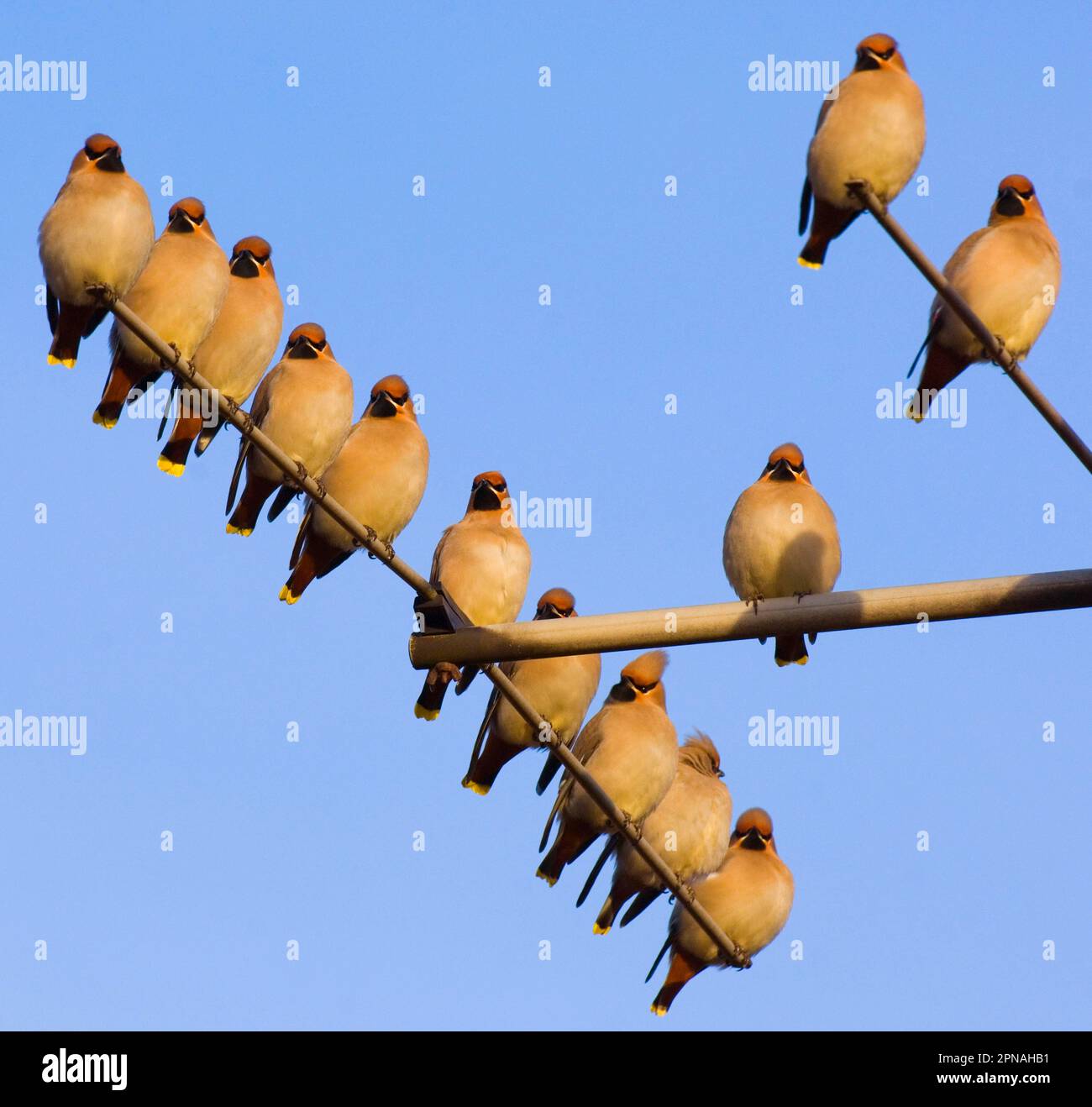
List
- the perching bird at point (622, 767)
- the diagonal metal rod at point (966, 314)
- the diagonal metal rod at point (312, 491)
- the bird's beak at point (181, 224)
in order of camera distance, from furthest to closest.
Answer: the bird's beak at point (181, 224) < the perching bird at point (622, 767) < the diagonal metal rod at point (312, 491) < the diagonal metal rod at point (966, 314)

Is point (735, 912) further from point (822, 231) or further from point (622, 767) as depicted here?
point (822, 231)

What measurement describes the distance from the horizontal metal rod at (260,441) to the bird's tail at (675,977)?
14.8 ft

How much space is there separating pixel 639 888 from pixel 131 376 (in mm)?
3564

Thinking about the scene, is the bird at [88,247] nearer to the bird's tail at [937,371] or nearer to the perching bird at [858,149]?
the perching bird at [858,149]

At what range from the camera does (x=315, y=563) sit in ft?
32.2

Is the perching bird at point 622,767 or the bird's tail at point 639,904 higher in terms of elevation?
→ the perching bird at point 622,767

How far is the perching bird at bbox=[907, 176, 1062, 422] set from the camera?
9492 millimetres

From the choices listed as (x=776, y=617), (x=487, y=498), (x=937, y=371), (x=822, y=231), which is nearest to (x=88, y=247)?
(x=487, y=498)

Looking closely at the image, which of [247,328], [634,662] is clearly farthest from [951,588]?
[247,328]

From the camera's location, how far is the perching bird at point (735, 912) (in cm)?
1033

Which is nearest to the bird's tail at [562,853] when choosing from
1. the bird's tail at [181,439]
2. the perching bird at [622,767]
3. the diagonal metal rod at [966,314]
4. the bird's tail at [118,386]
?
the perching bird at [622,767]

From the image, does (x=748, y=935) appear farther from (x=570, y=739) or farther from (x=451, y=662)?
(x=451, y=662)

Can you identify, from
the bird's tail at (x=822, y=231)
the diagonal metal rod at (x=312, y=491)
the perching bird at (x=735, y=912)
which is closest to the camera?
the diagonal metal rod at (x=312, y=491)

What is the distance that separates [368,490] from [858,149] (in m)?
3.59
